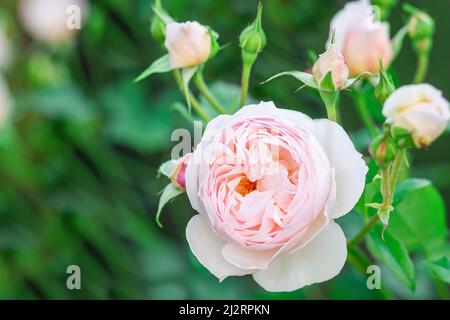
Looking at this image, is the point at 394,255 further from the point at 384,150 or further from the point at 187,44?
the point at 187,44

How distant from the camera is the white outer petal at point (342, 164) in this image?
602 mm

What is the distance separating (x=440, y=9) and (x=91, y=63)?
697 millimetres

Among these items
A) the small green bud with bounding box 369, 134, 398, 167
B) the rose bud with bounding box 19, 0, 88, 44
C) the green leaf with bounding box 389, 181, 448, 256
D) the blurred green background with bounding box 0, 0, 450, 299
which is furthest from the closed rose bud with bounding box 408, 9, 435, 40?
the rose bud with bounding box 19, 0, 88, 44

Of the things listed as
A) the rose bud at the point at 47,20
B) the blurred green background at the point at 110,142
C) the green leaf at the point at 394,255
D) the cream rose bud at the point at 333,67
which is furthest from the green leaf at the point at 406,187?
the rose bud at the point at 47,20

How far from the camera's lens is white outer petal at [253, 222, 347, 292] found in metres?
0.61

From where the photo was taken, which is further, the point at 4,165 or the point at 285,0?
the point at 4,165

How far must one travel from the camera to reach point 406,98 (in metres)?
0.57

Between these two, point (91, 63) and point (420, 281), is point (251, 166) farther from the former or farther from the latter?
point (91, 63)

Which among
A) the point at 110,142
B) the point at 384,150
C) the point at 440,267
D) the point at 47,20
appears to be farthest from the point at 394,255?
the point at 47,20

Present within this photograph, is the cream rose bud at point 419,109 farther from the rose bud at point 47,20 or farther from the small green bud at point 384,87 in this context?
the rose bud at point 47,20

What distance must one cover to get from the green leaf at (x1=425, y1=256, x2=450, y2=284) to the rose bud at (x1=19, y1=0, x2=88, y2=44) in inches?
41.9

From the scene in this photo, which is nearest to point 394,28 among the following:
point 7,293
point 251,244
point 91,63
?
point 91,63

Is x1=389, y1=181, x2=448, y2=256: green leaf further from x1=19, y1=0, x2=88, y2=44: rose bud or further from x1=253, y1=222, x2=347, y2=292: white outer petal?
x1=19, y1=0, x2=88, y2=44: rose bud

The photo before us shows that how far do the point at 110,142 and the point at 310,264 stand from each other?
37.2 inches
